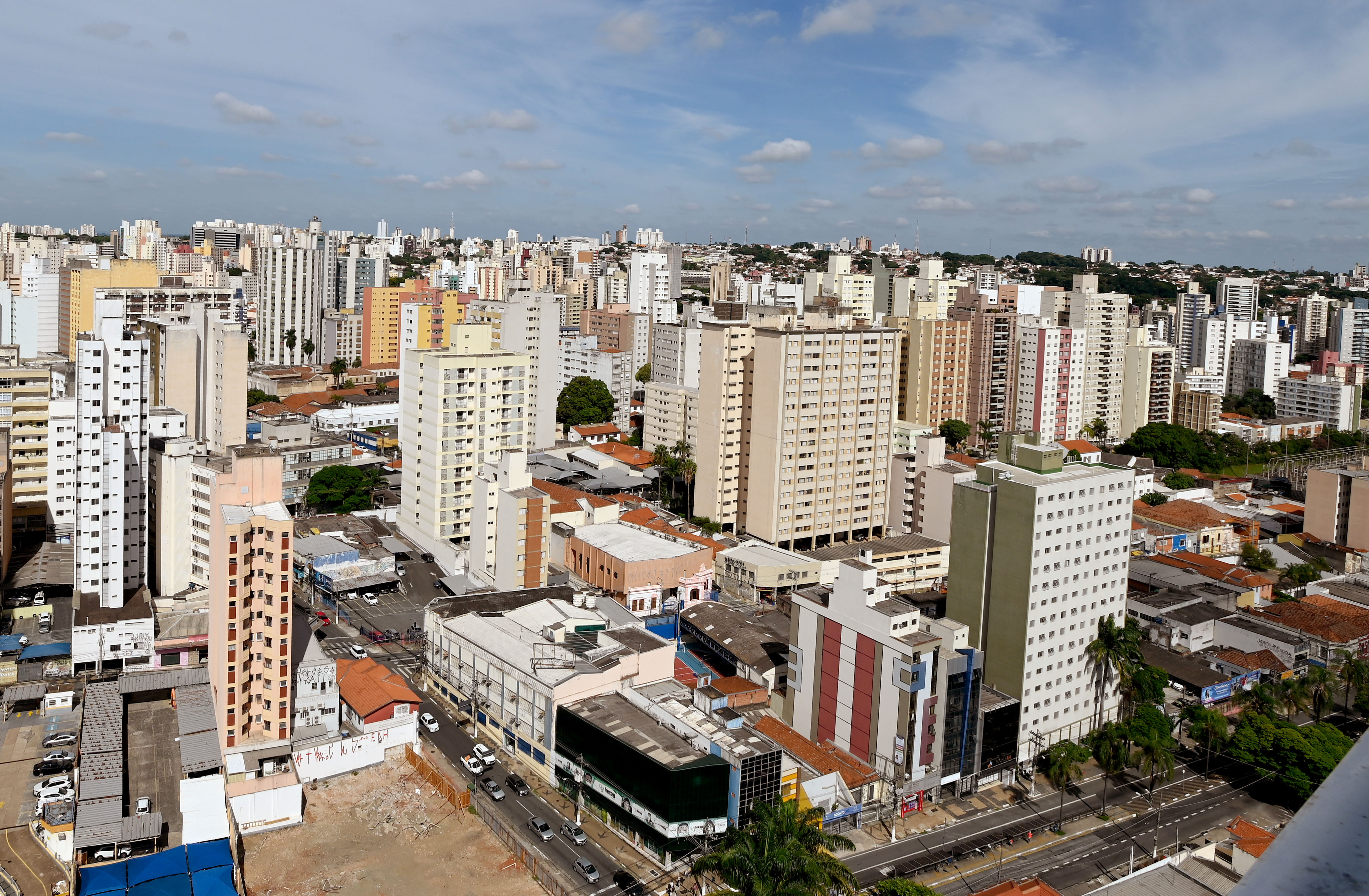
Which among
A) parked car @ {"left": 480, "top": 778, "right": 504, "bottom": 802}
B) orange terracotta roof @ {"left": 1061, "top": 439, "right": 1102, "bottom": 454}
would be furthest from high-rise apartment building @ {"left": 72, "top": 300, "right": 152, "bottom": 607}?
orange terracotta roof @ {"left": 1061, "top": 439, "right": 1102, "bottom": 454}

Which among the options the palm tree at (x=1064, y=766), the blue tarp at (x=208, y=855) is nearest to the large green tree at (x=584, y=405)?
the palm tree at (x=1064, y=766)

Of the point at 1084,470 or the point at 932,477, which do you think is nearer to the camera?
the point at 1084,470

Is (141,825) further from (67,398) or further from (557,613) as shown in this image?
(67,398)

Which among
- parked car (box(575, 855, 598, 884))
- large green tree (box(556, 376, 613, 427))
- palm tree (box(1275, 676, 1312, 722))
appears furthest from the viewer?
large green tree (box(556, 376, 613, 427))

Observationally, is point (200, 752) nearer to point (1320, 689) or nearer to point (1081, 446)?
point (1320, 689)

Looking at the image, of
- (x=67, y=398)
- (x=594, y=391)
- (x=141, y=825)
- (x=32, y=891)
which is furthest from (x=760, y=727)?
(x=594, y=391)

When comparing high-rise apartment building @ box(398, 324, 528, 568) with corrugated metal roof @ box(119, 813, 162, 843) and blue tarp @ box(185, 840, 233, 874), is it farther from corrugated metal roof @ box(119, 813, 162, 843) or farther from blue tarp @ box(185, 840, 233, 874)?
blue tarp @ box(185, 840, 233, 874)

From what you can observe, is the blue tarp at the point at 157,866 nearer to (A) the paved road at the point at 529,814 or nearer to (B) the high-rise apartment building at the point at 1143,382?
(A) the paved road at the point at 529,814

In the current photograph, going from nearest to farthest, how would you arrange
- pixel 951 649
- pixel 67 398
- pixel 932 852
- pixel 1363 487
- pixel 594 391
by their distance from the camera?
pixel 932 852 → pixel 951 649 → pixel 67 398 → pixel 1363 487 → pixel 594 391
